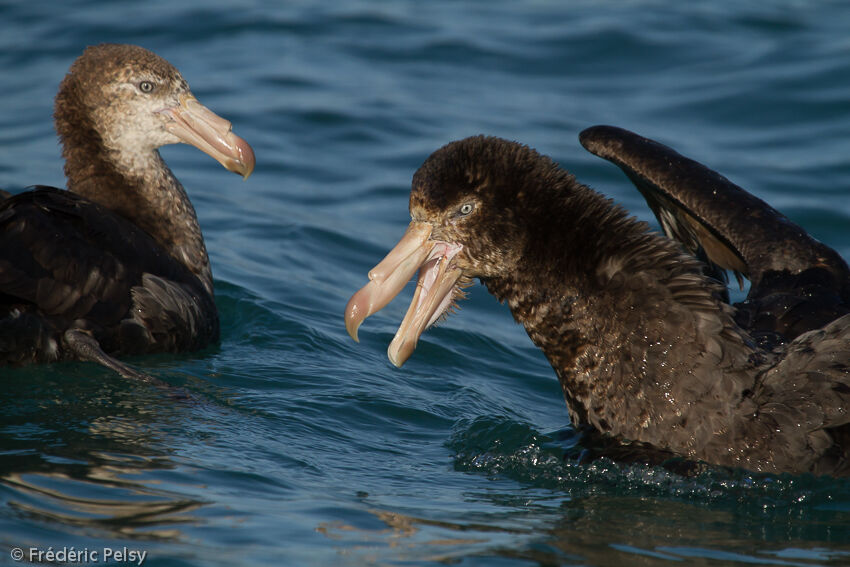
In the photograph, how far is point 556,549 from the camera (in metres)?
3.98

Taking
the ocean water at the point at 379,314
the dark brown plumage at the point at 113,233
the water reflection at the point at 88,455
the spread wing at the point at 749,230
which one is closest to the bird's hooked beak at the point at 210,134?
the dark brown plumage at the point at 113,233

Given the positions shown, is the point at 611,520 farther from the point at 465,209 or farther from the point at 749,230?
the point at 749,230

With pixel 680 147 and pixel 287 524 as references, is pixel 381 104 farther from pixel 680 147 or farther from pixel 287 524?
pixel 287 524

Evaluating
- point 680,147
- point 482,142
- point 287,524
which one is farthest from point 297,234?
point 287,524

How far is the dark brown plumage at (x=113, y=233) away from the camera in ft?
18.5

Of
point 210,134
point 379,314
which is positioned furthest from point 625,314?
point 379,314

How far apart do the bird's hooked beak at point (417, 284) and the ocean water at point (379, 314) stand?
2.01 feet

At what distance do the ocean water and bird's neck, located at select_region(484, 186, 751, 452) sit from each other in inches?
11.4

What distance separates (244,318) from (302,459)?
263 cm

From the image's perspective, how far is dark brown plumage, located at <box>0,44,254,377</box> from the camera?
564 cm

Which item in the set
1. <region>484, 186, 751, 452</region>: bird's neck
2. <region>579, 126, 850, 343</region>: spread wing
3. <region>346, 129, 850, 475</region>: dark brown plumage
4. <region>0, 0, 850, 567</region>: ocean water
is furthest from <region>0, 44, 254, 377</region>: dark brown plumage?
<region>579, 126, 850, 343</region>: spread wing

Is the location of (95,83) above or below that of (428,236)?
above

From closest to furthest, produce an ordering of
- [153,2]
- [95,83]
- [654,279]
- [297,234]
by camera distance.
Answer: [654,279] < [95,83] < [297,234] < [153,2]

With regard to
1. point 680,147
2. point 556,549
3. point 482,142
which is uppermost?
point 680,147
